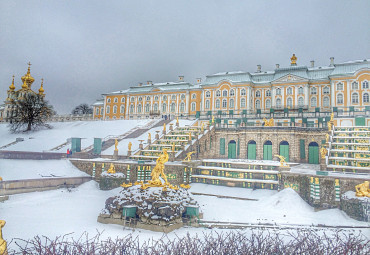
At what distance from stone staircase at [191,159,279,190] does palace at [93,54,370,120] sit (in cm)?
1838

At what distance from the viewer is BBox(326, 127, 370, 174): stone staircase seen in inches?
649

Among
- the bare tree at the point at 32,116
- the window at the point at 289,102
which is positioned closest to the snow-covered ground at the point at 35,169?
the bare tree at the point at 32,116

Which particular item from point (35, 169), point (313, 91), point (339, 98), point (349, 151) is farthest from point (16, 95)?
point (313, 91)

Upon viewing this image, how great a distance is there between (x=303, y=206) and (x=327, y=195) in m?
1.36

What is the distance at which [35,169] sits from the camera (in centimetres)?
1761

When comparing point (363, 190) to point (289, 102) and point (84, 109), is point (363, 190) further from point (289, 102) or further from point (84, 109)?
point (84, 109)

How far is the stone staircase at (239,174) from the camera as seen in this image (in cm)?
1625

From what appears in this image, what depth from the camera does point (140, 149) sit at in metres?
23.0

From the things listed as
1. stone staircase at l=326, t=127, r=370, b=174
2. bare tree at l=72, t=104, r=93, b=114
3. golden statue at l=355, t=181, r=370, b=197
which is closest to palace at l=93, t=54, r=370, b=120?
stone staircase at l=326, t=127, r=370, b=174

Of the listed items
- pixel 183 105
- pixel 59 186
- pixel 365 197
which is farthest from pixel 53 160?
pixel 183 105

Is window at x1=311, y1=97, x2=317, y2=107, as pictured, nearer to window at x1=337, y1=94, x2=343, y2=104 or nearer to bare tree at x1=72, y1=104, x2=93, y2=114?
window at x1=337, y1=94, x2=343, y2=104

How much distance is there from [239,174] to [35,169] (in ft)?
43.5

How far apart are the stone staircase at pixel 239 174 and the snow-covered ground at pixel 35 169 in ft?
29.4

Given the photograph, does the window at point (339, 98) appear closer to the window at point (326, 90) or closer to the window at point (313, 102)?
the window at point (326, 90)
